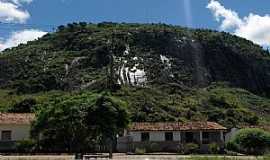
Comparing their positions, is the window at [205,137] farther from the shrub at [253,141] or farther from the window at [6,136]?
the window at [6,136]

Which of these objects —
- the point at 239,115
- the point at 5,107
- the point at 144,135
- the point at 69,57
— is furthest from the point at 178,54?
the point at 144,135

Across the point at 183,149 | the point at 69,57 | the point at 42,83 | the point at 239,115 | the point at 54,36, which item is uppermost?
the point at 54,36

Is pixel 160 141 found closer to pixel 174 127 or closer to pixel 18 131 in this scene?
pixel 174 127

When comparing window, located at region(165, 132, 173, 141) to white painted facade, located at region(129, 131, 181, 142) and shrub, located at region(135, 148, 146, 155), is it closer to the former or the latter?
white painted facade, located at region(129, 131, 181, 142)

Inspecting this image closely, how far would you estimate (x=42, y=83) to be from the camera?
11094 cm

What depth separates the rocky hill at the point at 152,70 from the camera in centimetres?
9356

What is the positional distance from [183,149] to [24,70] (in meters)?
71.8

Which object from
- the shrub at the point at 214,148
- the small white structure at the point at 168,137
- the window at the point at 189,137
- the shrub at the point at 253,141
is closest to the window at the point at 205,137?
the small white structure at the point at 168,137

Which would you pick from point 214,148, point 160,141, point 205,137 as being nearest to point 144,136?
point 160,141

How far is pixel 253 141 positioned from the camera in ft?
168

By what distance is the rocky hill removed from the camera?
93.6 metres

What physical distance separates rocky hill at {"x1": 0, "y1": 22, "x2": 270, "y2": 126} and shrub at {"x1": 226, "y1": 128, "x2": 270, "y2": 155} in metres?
26.8

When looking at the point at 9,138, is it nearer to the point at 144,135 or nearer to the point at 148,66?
the point at 144,135

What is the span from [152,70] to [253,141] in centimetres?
7692
